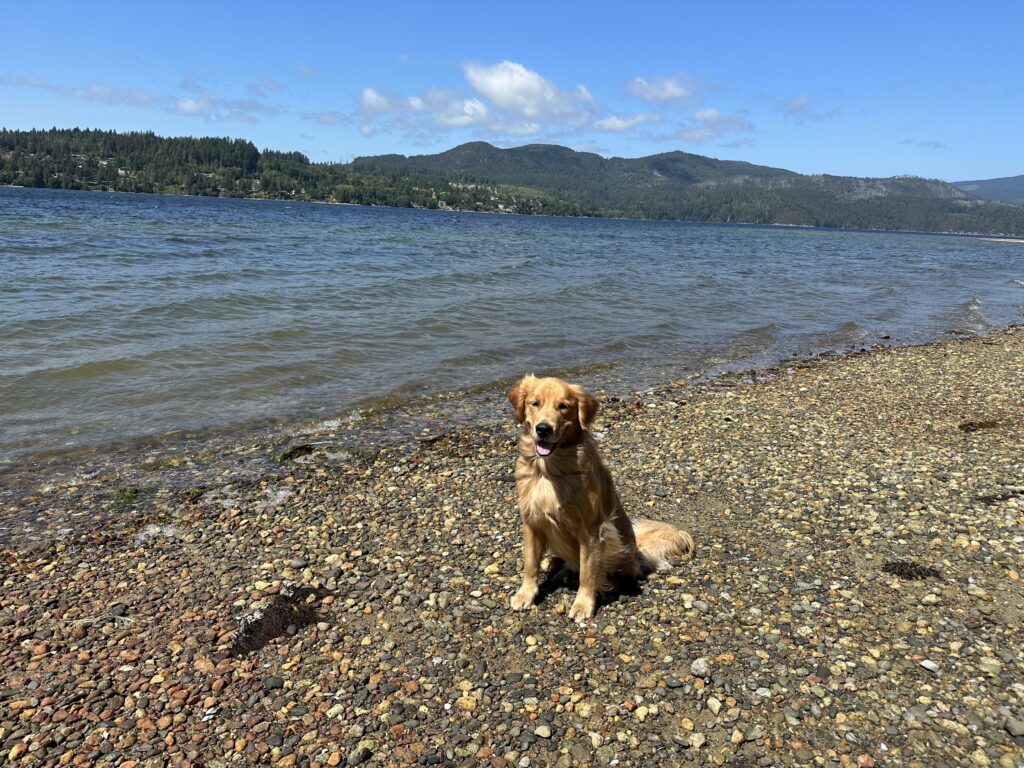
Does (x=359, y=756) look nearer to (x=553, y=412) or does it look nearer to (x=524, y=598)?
(x=524, y=598)

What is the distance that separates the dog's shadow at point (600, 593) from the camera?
6266 mm

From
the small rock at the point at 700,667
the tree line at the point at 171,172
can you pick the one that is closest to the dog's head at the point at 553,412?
the small rock at the point at 700,667

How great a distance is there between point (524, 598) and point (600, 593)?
2.46ft

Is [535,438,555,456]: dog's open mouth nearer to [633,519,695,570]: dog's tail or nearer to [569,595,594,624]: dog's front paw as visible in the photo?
[569,595,594,624]: dog's front paw

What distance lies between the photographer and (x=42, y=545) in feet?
24.5

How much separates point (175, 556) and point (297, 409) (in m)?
6.03

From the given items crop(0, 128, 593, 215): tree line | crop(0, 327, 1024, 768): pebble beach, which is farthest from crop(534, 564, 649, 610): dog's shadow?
crop(0, 128, 593, 215): tree line

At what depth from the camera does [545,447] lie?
561cm

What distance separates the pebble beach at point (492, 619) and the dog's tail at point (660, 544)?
20 centimetres

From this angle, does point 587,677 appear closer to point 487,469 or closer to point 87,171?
point 487,469

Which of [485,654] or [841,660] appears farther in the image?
[485,654]

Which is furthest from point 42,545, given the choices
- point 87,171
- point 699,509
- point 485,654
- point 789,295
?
point 87,171

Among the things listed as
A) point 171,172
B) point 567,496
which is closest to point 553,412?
point 567,496

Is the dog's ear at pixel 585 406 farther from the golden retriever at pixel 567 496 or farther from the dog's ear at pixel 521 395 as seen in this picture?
the dog's ear at pixel 521 395
